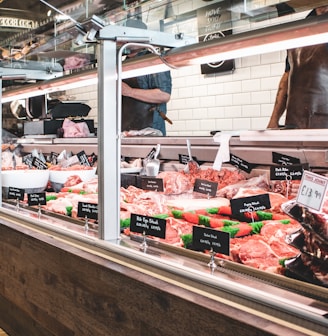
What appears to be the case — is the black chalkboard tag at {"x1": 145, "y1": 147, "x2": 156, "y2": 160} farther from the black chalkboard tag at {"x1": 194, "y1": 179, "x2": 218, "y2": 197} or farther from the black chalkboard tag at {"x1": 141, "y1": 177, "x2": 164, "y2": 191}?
the black chalkboard tag at {"x1": 194, "y1": 179, "x2": 218, "y2": 197}

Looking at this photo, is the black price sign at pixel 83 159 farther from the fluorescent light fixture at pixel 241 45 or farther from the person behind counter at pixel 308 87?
the person behind counter at pixel 308 87

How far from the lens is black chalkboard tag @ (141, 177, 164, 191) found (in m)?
2.60

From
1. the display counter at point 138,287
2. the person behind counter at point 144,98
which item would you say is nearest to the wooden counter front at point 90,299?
the display counter at point 138,287

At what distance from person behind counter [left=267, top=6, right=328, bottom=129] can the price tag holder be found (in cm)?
225

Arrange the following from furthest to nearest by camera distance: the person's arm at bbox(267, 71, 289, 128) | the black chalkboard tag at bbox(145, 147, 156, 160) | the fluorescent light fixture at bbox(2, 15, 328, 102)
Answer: the person's arm at bbox(267, 71, 289, 128)
the black chalkboard tag at bbox(145, 147, 156, 160)
the fluorescent light fixture at bbox(2, 15, 328, 102)

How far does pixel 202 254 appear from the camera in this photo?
164 centimetres

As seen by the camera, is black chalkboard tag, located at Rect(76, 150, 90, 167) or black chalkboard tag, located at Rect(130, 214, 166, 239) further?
black chalkboard tag, located at Rect(76, 150, 90, 167)

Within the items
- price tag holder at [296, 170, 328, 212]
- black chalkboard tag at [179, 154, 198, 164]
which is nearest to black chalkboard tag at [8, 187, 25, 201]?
black chalkboard tag at [179, 154, 198, 164]

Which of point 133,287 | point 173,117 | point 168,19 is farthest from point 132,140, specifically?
point 173,117

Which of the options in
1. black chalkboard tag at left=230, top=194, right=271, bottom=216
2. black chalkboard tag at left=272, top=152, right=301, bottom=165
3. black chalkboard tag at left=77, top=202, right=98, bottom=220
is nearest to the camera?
black chalkboard tag at left=230, top=194, right=271, bottom=216

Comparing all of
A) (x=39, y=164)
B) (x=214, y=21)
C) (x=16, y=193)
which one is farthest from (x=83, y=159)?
(x=214, y=21)

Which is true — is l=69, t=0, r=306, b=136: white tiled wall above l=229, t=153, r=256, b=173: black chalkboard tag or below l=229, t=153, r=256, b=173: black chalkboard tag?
above

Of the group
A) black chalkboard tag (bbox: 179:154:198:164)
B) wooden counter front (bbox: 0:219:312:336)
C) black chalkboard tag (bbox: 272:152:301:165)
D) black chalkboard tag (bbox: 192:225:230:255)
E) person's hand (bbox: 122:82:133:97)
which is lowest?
wooden counter front (bbox: 0:219:312:336)

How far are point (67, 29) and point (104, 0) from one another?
12.9 inches
